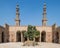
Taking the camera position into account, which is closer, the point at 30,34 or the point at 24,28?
the point at 30,34

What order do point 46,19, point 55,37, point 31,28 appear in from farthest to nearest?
1. point 46,19
2. point 55,37
3. point 31,28

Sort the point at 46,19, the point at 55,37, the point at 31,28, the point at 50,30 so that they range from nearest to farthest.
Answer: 1. the point at 31,28
2. the point at 55,37
3. the point at 50,30
4. the point at 46,19

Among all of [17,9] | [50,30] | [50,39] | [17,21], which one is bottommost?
[50,39]

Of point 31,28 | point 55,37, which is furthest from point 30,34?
point 55,37

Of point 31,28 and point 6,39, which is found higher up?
point 31,28

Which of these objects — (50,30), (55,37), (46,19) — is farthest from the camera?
(46,19)

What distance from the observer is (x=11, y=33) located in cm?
3347

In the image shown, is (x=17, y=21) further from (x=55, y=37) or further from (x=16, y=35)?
(x=55, y=37)

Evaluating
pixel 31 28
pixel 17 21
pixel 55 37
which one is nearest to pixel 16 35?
pixel 17 21

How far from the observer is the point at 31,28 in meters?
23.4

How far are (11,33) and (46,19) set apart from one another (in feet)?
33.8

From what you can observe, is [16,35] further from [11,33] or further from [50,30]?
[50,30]

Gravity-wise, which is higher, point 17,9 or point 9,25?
point 17,9

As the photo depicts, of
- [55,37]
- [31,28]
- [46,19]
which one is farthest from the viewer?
[46,19]
